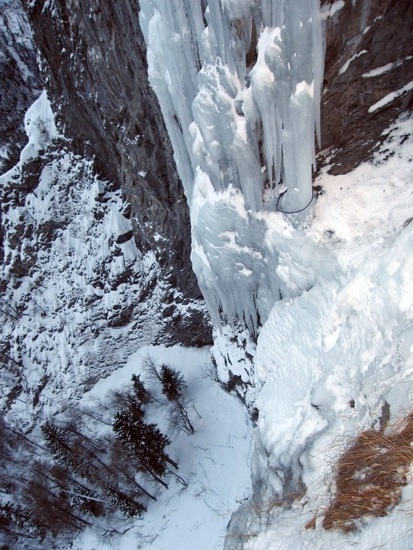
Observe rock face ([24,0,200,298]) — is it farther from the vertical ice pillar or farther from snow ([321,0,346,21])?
snow ([321,0,346,21])

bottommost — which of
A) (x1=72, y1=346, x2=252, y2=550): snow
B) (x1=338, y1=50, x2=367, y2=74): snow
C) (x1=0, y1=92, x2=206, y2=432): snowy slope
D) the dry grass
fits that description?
(x1=72, y1=346, x2=252, y2=550): snow

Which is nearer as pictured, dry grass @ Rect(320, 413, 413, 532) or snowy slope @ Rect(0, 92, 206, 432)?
dry grass @ Rect(320, 413, 413, 532)

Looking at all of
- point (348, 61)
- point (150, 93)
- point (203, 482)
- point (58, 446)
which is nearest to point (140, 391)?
point (58, 446)

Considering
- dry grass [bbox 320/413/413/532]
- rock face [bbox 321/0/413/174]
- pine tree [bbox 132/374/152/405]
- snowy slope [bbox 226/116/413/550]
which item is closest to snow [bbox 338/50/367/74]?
rock face [bbox 321/0/413/174]

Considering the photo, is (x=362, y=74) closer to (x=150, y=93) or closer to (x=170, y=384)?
(x=150, y=93)

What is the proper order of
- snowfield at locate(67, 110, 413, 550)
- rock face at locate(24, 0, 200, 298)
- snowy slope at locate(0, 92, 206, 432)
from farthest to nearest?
1. snowy slope at locate(0, 92, 206, 432)
2. rock face at locate(24, 0, 200, 298)
3. snowfield at locate(67, 110, 413, 550)

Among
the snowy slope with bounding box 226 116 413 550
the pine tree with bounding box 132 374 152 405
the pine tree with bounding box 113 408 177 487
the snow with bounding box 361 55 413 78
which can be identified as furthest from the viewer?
the pine tree with bounding box 132 374 152 405

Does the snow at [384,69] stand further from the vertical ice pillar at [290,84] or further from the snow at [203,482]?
the snow at [203,482]

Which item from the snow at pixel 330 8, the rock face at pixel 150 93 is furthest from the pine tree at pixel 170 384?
the snow at pixel 330 8

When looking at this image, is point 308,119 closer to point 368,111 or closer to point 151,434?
point 368,111
